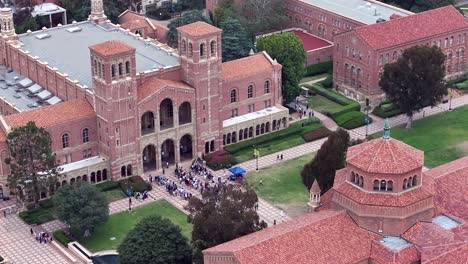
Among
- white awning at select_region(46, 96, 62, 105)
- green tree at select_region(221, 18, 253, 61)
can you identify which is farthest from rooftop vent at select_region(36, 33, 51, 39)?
green tree at select_region(221, 18, 253, 61)

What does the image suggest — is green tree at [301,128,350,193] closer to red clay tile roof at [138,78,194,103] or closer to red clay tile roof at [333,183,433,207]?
red clay tile roof at [333,183,433,207]

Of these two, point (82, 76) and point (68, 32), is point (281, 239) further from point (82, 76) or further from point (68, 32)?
point (68, 32)

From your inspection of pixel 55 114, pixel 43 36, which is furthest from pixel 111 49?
pixel 43 36

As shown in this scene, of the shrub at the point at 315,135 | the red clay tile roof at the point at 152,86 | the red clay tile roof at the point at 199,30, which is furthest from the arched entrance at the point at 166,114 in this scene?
the shrub at the point at 315,135

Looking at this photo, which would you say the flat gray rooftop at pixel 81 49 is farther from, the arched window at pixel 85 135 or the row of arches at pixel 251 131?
the row of arches at pixel 251 131

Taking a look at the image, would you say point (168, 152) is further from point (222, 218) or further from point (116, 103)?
point (222, 218)

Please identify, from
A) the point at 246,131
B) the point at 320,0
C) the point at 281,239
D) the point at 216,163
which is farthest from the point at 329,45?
the point at 281,239
